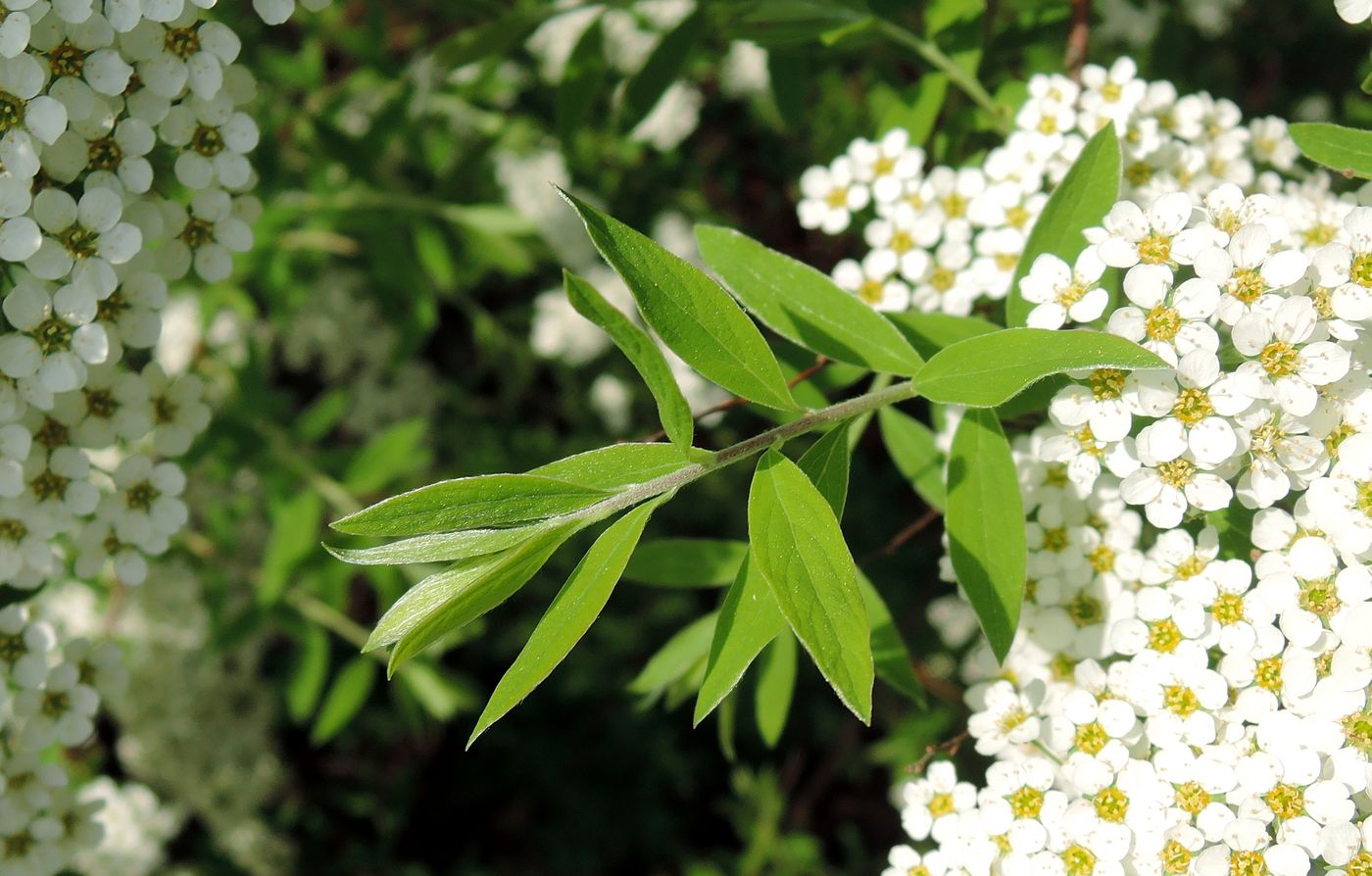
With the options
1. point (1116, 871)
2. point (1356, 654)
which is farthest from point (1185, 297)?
point (1116, 871)

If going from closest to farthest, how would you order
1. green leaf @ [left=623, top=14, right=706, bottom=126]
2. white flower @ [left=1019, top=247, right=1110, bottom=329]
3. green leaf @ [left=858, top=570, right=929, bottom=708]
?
white flower @ [left=1019, top=247, right=1110, bottom=329] → green leaf @ [left=858, top=570, right=929, bottom=708] → green leaf @ [left=623, top=14, right=706, bottom=126]

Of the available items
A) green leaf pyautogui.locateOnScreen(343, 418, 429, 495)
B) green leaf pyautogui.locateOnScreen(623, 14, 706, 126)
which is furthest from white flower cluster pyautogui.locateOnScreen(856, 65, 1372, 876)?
green leaf pyautogui.locateOnScreen(343, 418, 429, 495)

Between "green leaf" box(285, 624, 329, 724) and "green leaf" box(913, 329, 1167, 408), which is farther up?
"green leaf" box(913, 329, 1167, 408)

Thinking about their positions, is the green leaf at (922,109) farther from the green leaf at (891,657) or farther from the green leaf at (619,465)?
the green leaf at (619,465)

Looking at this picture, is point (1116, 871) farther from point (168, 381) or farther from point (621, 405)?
point (621, 405)

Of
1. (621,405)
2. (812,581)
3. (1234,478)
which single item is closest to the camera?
(812,581)

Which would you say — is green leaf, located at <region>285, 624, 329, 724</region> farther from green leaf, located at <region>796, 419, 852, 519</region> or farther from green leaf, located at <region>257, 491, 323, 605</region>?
green leaf, located at <region>796, 419, 852, 519</region>

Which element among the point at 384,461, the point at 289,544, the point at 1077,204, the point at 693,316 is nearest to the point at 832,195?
the point at 1077,204
